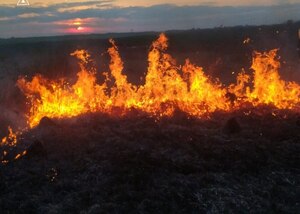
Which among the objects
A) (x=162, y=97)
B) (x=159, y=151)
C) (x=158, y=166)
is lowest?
(x=158, y=166)

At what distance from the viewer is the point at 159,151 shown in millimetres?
9508

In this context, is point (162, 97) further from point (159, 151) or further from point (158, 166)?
point (158, 166)

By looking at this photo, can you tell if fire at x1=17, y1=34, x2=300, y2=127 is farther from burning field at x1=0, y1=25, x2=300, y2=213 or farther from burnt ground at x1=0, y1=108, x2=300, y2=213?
burnt ground at x1=0, y1=108, x2=300, y2=213

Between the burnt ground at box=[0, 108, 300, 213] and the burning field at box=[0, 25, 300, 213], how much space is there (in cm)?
2

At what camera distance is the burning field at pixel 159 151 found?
7.74 metres

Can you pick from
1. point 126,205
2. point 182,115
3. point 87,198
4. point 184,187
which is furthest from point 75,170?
point 182,115

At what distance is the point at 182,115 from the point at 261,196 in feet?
13.4

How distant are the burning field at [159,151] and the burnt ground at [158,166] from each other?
2cm

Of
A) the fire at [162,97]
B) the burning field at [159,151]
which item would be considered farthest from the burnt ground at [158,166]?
the fire at [162,97]

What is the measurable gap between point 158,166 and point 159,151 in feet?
2.33

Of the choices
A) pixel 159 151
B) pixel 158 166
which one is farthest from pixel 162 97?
pixel 158 166

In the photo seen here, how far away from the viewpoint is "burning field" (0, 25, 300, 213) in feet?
25.4

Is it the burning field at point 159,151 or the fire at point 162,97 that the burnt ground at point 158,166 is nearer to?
the burning field at point 159,151

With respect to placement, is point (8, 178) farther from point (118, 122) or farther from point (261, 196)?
point (261, 196)
